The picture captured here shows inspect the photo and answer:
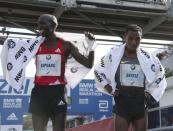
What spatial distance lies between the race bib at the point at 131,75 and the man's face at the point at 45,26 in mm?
962

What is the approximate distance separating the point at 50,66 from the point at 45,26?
44 cm

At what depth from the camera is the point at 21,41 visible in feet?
22.2

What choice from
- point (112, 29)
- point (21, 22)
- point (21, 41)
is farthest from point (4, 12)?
point (21, 41)

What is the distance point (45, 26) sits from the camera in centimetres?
614

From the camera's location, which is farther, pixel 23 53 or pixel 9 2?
pixel 9 2

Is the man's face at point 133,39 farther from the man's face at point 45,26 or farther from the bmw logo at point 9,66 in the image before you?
the bmw logo at point 9,66

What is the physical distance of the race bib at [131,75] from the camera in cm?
644

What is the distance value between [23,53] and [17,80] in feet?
1.07

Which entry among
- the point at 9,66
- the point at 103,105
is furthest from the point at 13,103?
the point at 9,66

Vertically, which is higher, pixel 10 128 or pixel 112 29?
pixel 112 29

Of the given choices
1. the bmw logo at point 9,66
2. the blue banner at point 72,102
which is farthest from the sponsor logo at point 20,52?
the blue banner at point 72,102

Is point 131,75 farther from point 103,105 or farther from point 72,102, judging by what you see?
point 103,105

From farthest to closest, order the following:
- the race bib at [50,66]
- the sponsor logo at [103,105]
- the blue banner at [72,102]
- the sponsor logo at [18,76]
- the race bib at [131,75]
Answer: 1. the sponsor logo at [103,105]
2. the blue banner at [72,102]
3. the sponsor logo at [18,76]
4. the race bib at [131,75]
5. the race bib at [50,66]

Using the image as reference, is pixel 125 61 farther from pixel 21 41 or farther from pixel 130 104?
pixel 21 41
